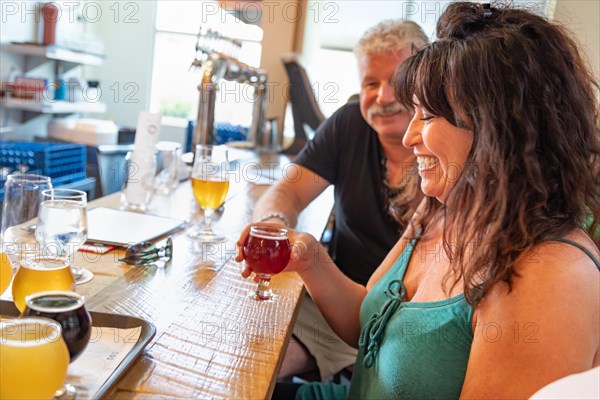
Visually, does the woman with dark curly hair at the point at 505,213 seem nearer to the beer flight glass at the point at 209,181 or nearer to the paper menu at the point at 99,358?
the paper menu at the point at 99,358

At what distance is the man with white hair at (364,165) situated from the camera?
2156mm

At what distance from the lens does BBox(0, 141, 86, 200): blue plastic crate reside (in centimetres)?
327

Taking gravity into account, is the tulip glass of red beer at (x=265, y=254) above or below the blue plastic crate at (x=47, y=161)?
above

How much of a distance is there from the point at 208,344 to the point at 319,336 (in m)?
0.94

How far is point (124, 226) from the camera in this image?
5.53 feet

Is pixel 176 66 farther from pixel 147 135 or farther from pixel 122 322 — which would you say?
pixel 122 322

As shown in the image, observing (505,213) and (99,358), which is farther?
(505,213)

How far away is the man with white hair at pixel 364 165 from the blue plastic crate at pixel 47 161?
5.28ft

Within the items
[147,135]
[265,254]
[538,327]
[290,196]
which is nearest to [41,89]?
[147,135]

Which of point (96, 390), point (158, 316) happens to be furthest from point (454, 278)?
point (96, 390)

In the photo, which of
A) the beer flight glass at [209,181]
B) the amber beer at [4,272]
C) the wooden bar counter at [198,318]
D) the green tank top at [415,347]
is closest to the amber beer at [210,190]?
the beer flight glass at [209,181]

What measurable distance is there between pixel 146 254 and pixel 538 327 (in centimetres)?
86

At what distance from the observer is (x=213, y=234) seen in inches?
68.6

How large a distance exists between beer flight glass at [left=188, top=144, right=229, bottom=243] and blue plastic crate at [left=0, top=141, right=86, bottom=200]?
68.9 inches
